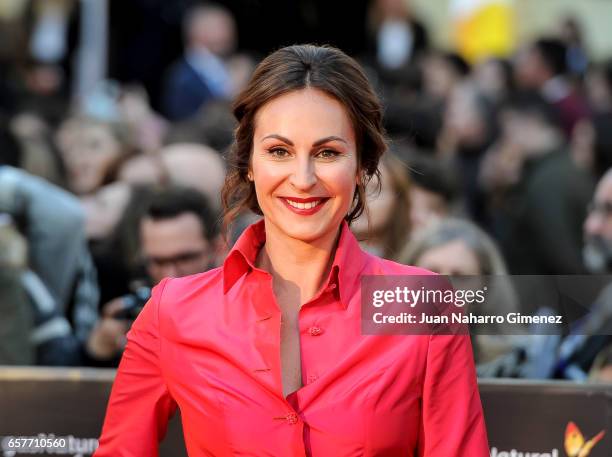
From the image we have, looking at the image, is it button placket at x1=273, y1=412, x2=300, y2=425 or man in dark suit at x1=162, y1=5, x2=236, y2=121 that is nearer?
button placket at x1=273, y1=412, x2=300, y2=425

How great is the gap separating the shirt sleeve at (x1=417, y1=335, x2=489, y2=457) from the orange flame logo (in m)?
0.65

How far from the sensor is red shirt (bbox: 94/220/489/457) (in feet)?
9.63

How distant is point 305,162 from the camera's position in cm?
301

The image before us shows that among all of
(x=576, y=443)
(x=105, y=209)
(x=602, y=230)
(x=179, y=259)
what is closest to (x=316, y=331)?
(x=576, y=443)

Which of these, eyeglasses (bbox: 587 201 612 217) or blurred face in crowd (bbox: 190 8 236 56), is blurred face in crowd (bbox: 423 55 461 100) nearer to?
blurred face in crowd (bbox: 190 8 236 56)

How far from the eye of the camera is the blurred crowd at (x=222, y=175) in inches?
204

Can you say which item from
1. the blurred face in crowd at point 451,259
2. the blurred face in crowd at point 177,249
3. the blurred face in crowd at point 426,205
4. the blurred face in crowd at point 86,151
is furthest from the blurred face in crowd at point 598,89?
the blurred face in crowd at point 177,249

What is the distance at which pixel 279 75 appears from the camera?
307 centimetres

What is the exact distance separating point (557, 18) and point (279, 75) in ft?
34.9

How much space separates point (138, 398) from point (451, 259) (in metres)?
2.19

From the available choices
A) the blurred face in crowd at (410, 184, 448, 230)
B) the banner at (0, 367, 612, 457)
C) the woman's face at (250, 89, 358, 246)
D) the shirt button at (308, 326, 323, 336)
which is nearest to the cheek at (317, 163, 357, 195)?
the woman's face at (250, 89, 358, 246)

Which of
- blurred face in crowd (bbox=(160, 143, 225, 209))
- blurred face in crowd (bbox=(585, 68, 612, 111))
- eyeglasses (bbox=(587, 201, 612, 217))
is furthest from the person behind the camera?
blurred face in crowd (bbox=(585, 68, 612, 111))

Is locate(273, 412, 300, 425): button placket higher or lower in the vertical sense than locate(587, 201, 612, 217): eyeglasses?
lower

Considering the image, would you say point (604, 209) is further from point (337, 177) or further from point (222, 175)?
point (337, 177)
